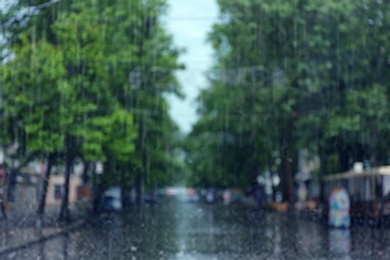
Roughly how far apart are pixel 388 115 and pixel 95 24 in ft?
47.8

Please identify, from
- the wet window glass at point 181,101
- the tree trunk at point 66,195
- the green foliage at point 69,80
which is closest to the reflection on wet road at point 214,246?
the wet window glass at point 181,101

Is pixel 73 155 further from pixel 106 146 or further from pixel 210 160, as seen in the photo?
pixel 210 160

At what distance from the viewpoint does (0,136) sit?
113ft

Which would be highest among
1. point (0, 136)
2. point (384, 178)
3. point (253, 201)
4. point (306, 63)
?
point (306, 63)

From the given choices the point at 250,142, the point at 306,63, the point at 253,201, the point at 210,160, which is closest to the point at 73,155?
the point at 306,63

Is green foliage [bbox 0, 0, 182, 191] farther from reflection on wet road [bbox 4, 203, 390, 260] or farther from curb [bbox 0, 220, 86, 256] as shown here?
reflection on wet road [bbox 4, 203, 390, 260]

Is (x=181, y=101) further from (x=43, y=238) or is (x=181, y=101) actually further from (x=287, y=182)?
(x=43, y=238)

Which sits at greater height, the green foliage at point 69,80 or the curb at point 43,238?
the green foliage at point 69,80

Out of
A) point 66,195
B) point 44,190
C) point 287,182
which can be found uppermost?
point 44,190

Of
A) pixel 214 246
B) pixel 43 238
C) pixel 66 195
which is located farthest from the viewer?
pixel 66 195

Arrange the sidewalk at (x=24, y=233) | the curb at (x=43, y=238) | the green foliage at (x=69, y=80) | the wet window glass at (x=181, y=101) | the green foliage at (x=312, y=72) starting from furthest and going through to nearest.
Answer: the green foliage at (x=312, y=72)
the green foliage at (x=69, y=80)
the wet window glass at (x=181, y=101)
the sidewalk at (x=24, y=233)
the curb at (x=43, y=238)

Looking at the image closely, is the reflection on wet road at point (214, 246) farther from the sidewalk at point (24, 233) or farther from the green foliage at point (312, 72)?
the green foliage at point (312, 72)

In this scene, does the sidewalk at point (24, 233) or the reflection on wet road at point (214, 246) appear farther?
the sidewalk at point (24, 233)

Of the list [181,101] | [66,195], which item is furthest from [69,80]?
[181,101]
